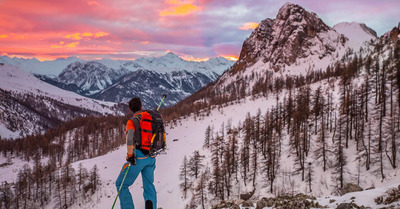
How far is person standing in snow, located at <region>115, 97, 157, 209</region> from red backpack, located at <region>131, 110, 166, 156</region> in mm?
105

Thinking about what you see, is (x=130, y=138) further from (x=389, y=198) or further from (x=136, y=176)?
(x=389, y=198)

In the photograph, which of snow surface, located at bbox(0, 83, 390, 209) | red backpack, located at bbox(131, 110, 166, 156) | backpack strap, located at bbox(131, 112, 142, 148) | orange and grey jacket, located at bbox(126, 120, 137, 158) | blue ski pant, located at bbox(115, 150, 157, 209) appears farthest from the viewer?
snow surface, located at bbox(0, 83, 390, 209)

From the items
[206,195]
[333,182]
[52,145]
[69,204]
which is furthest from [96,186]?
[52,145]

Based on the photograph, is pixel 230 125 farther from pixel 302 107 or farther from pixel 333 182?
pixel 333 182

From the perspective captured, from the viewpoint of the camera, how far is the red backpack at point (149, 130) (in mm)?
8766

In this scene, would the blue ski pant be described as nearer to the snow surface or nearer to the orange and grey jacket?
the orange and grey jacket

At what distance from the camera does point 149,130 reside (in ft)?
29.5

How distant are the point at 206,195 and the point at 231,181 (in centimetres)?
800

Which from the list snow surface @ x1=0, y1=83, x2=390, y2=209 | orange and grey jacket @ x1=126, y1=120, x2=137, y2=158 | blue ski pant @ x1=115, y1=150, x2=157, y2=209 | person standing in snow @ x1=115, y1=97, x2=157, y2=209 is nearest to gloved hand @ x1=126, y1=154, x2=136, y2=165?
person standing in snow @ x1=115, y1=97, x2=157, y2=209

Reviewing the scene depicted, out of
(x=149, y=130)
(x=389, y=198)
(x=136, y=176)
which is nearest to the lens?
(x=136, y=176)

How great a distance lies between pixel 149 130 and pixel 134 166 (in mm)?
1426

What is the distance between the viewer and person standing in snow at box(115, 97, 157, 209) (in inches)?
329

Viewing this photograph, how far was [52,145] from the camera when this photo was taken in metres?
170

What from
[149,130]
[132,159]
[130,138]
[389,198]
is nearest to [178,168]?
[389,198]
